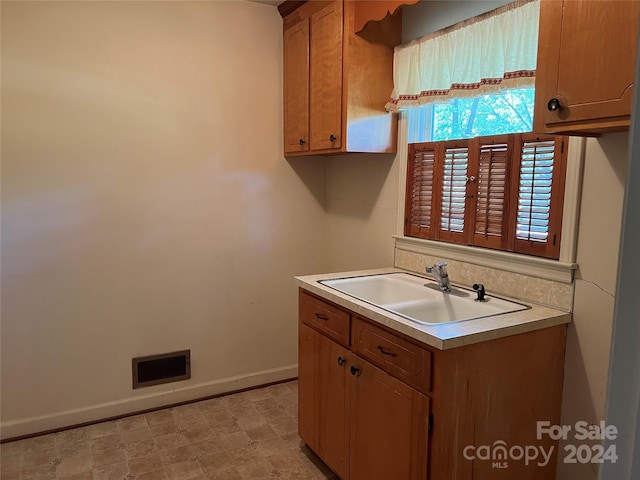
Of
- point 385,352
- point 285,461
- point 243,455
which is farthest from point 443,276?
point 243,455

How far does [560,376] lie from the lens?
1.77m

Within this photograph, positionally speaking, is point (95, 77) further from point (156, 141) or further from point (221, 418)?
point (221, 418)

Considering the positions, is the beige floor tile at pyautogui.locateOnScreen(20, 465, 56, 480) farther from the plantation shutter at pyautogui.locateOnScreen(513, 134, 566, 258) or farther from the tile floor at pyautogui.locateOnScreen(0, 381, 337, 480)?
the plantation shutter at pyautogui.locateOnScreen(513, 134, 566, 258)

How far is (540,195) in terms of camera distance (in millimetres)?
1829

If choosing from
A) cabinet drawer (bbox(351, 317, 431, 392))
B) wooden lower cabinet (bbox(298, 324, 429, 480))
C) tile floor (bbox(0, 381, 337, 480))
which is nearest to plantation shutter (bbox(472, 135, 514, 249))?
cabinet drawer (bbox(351, 317, 431, 392))

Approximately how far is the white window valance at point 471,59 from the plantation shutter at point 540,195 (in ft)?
0.84

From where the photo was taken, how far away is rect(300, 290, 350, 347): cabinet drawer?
200 cm

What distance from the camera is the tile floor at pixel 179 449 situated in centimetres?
225

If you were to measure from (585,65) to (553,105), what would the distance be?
→ 131 millimetres

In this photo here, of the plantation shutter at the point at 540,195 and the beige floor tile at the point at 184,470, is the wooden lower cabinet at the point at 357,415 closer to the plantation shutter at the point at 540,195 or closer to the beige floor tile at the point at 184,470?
the beige floor tile at the point at 184,470

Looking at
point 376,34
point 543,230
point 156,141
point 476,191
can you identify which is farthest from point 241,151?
point 543,230

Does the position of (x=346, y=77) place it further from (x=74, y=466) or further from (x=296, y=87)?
(x=74, y=466)

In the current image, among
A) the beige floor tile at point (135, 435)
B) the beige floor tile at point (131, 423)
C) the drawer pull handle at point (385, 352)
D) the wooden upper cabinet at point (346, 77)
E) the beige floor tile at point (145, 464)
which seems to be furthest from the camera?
the beige floor tile at point (131, 423)

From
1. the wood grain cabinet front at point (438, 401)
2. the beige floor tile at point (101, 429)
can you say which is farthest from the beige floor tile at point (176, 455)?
the wood grain cabinet front at point (438, 401)
